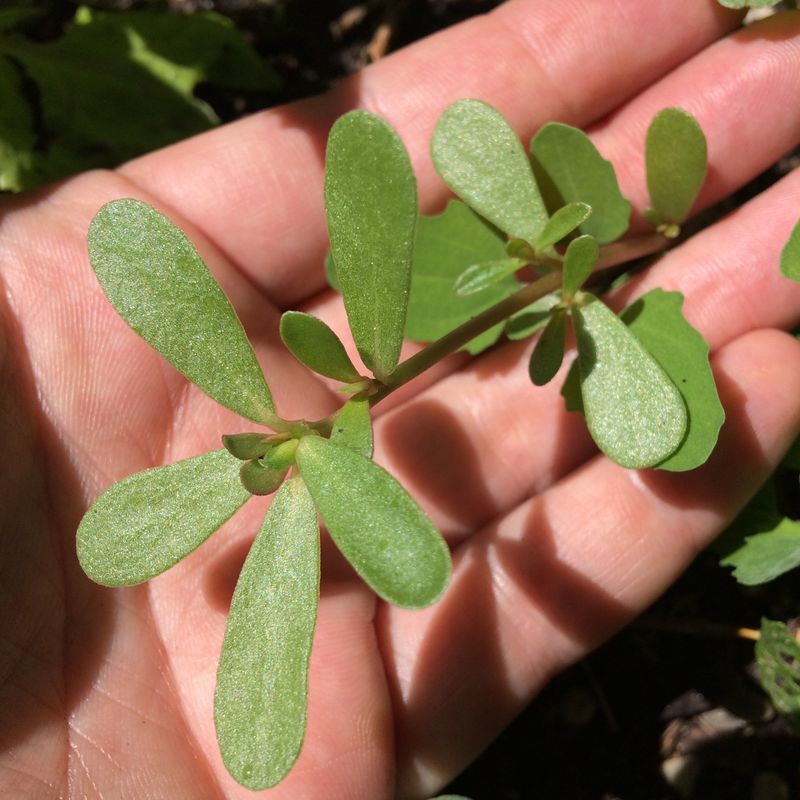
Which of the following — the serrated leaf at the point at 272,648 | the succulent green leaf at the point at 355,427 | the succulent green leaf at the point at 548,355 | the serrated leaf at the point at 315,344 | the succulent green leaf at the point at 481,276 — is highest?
the serrated leaf at the point at 315,344

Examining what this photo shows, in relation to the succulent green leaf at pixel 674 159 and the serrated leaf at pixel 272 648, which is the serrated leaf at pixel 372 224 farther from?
the succulent green leaf at pixel 674 159

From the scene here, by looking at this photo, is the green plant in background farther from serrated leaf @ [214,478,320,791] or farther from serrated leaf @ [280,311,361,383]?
serrated leaf @ [214,478,320,791]

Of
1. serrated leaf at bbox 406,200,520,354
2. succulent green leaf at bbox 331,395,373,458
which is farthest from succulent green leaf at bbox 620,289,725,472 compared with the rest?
succulent green leaf at bbox 331,395,373,458

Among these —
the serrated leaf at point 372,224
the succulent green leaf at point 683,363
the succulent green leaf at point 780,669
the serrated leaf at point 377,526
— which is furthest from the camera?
the succulent green leaf at point 780,669

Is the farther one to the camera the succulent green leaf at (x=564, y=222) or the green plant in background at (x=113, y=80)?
the green plant in background at (x=113, y=80)

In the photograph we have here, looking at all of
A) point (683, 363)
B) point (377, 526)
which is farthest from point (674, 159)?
point (377, 526)

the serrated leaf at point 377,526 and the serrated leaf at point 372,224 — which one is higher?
the serrated leaf at point 372,224

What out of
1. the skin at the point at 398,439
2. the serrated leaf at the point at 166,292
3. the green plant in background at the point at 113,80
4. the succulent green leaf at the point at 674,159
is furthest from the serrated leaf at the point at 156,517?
the green plant in background at the point at 113,80

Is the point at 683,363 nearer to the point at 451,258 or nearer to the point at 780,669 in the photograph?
the point at 451,258
